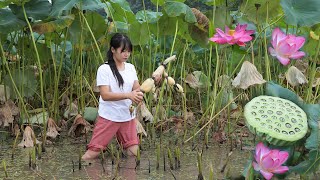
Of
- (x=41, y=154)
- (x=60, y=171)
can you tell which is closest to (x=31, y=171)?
(x=60, y=171)

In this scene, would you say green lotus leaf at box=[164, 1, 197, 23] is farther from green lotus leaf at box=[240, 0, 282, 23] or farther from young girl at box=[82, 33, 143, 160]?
young girl at box=[82, 33, 143, 160]

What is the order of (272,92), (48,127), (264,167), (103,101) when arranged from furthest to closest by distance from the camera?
(48,127)
(103,101)
(272,92)
(264,167)

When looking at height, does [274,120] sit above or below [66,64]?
above

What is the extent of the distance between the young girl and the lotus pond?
0.07 meters

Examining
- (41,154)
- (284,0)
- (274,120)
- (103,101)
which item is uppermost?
(284,0)

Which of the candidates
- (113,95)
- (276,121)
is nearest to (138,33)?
(113,95)

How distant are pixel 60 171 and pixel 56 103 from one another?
1108 millimetres

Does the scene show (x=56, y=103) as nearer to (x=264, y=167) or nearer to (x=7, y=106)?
(x=7, y=106)

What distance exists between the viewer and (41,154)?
339 centimetres

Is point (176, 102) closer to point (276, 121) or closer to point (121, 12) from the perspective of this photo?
point (121, 12)

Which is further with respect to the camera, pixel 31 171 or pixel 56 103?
pixel 56 103

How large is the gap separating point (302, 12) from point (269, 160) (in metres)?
1.58

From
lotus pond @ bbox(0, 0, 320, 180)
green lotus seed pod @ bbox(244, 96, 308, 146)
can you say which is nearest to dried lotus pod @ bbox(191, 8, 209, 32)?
lotus pond @ bbox(0, 0, 320, 180)

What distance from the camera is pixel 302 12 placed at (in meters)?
3.45
